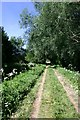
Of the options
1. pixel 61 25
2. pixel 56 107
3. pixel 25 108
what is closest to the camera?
pixel 25 108

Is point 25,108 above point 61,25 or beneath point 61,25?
beneath

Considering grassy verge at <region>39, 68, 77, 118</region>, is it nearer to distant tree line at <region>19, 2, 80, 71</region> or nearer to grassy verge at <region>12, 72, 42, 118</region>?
grassy verge at <region>12, 72, 42, 118</region>

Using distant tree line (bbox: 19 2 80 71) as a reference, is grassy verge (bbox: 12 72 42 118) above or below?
below

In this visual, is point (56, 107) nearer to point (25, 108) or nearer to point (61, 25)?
point (25, 108)

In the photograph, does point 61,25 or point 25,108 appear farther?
point 61,25

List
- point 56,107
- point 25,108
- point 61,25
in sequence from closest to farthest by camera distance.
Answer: point 25,108
point 56,107
point 61,25

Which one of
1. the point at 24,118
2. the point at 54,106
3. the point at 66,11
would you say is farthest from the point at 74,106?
the point at 66,11

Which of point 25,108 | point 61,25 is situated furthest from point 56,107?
point 61,25

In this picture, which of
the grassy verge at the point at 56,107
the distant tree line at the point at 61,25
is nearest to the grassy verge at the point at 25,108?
the grassy verge at the point at 56,107

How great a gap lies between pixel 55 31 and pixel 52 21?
3.04ft

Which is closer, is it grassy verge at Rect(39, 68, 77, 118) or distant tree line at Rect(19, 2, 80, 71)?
grassy verge at Rect(39, 68, 77, 118)

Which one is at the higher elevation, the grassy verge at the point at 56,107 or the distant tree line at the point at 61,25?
the distant tree line at the point at 61,25

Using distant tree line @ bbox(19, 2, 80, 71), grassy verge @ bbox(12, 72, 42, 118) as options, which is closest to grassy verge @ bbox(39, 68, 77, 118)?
grassy verge @ bbox(12, 72, 42, 118)

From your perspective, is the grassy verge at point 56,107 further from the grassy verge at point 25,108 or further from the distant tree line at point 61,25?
the distant tree line at point 61,25
